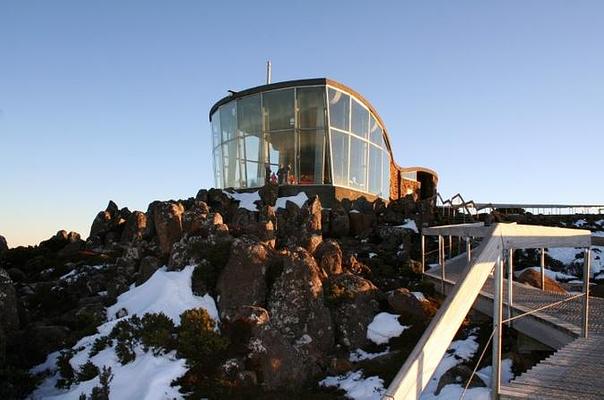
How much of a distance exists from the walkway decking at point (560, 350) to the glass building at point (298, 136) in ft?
56.2

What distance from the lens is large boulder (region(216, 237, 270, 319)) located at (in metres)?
12.9

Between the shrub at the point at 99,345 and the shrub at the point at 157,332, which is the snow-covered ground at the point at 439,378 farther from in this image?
the shrub at the point at 99,345

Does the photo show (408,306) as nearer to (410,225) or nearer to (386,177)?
(410,225)

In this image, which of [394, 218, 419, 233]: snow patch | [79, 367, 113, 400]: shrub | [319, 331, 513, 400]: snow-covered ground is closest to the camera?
[319, 331, 513, 400]: snow-covered ground

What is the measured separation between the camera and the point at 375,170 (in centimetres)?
3478

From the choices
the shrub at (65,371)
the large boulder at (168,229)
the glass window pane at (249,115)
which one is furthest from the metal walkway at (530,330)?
the glass window pane at (249,115)

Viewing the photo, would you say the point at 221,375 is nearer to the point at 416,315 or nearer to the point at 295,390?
the point at 295,390

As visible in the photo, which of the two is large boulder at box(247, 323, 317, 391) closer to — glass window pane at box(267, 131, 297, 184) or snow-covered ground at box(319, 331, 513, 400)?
snow-covered ground at box(319, 331, 513, 400)

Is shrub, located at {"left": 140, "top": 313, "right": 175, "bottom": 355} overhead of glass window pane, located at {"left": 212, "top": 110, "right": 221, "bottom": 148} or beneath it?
beneath

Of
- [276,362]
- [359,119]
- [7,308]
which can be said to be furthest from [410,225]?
Result: [7,308]

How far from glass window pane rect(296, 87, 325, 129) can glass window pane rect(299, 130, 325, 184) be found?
525mm

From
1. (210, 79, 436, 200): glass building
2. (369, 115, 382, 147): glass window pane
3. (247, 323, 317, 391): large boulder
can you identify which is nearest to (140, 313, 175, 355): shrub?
(247, 323, 317, 391): large boulder

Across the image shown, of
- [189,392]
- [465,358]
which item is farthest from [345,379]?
[189,392]

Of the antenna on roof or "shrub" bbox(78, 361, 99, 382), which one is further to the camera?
the antenna on roof
